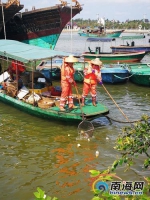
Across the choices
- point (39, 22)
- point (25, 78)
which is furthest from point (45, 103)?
point (39, 22)

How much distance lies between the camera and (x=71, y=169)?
6488 millimetres

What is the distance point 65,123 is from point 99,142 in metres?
1.55

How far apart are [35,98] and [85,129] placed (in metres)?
2.47

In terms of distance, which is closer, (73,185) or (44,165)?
(73,185)

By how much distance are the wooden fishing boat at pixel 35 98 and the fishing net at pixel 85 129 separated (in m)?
0.29

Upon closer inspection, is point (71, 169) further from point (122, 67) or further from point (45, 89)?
point (122, 67)

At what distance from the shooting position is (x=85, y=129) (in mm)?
8117

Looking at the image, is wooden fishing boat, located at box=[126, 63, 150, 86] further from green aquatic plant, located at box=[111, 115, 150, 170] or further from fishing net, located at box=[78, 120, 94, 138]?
green aquatic plant, located at box=[111, 115, 150, 170]

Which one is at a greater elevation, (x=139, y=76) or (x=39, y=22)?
(x=39, y=22)

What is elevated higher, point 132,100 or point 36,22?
point 36,22

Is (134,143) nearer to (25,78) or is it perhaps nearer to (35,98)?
(35,98)

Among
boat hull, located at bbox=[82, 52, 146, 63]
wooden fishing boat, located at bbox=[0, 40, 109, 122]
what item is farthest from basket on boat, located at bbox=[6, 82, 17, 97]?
boat hull, located at bbox=[82, 52, 146, 63]

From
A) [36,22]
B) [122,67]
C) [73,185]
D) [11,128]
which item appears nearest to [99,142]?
[73,185]

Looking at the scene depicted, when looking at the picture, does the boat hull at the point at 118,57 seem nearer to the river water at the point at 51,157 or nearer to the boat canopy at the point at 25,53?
the boat canopy at the point at 25,53
